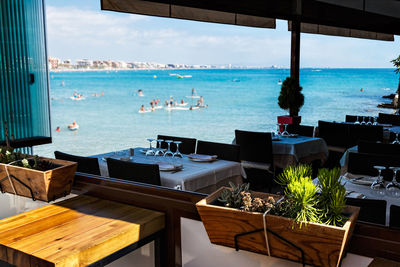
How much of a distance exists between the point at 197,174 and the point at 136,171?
51 cm

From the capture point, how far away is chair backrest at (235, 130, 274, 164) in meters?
5.11

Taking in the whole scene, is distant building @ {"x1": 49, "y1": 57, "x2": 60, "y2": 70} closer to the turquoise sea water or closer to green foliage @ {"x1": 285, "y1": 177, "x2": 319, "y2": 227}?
the turquoise sea water

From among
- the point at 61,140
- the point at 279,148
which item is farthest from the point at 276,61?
the point at 279,148

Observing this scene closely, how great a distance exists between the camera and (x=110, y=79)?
45531 millimetres

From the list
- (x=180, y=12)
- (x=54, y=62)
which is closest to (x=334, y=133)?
(x=180, y=12)

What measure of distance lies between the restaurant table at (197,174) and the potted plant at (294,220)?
1.74 m

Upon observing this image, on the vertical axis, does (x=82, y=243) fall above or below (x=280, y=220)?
below

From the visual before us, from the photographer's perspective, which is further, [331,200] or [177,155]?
[177,155]

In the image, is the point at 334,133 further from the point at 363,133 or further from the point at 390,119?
the point at 390,119

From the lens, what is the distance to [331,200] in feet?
4.61

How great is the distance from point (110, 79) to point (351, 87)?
26446 mm

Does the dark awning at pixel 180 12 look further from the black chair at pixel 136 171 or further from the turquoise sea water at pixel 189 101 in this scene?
the turquoise sea water at pixel 189 101

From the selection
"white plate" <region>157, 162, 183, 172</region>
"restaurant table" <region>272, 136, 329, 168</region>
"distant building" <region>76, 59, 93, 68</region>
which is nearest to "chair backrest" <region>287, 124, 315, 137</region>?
"restaurant table" <region>272, 136, 329, 168</region>

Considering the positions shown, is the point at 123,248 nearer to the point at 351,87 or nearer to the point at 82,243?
the point at 82,243
